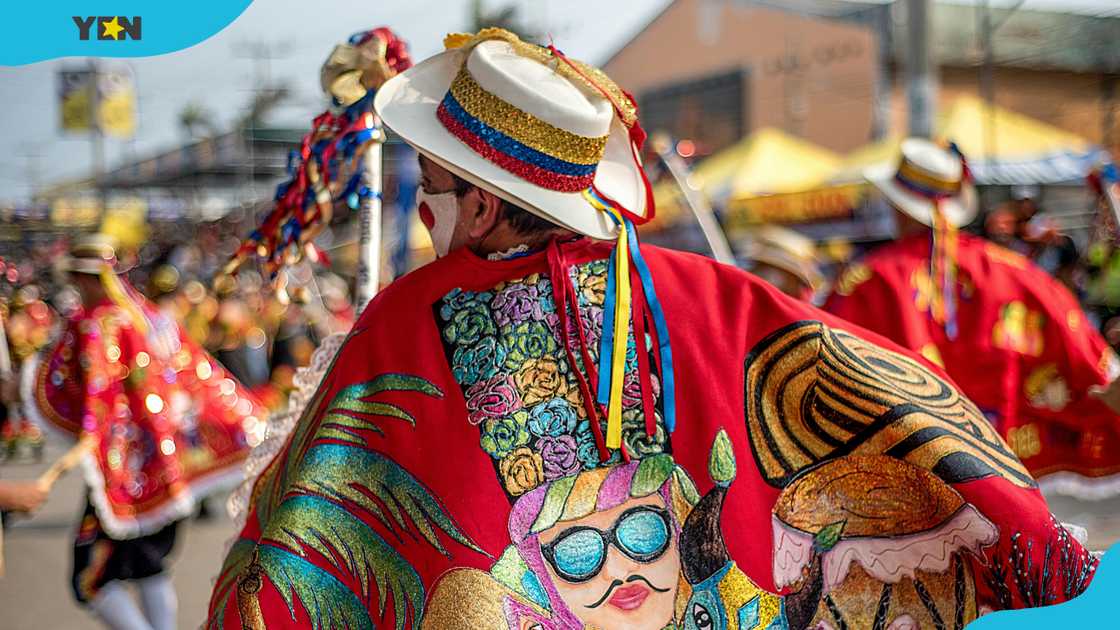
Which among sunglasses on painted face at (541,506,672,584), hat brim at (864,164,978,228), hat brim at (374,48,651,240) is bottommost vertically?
hat brim at (864,164,978,228)

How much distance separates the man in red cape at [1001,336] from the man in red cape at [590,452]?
2644 mm

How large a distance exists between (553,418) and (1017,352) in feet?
10.8

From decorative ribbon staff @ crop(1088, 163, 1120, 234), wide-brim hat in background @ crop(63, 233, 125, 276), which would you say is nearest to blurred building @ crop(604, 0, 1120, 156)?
decorative ribbon staff @ crop(1088, 163, 1120, 234)

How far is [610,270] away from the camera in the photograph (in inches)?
82.8

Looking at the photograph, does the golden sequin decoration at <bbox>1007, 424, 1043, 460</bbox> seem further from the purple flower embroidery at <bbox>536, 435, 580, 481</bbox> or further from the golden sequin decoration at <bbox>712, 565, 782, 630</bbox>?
the purple flower embroidery at <bbox>536, 435, 580, 481</bbox>

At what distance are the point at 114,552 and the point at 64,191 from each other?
92.5 inches

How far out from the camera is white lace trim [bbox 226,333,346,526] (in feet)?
8.00

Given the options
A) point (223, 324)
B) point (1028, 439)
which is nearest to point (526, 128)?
point (1028, 439)

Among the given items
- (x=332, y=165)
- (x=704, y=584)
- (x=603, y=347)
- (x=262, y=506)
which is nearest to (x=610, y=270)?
(x=603, y=347)

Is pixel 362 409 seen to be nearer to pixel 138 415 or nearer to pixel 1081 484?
pixel 138 415

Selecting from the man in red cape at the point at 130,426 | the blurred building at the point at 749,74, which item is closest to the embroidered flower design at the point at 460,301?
the man in red cape at the point at 130,426

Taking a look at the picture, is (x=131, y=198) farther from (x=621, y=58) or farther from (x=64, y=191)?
(x=621, y=58)

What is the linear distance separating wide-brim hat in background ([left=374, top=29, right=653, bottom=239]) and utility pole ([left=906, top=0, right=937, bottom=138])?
10.1 metres

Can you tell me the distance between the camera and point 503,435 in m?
1.95
